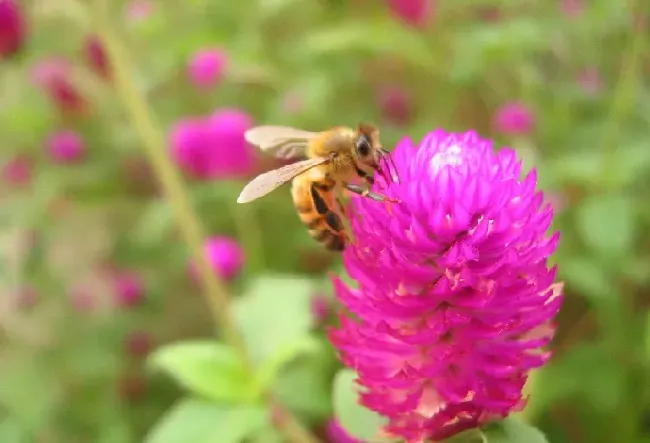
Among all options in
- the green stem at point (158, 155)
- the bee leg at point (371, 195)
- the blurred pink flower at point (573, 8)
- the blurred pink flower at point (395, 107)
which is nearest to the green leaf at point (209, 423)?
the green stem at point (158, 155)

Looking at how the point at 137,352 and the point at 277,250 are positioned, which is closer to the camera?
the point at 137,352

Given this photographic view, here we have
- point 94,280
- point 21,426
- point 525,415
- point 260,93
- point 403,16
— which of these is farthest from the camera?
point 260,93

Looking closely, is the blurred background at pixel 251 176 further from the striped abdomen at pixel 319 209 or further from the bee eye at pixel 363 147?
the bee eye at pixel 363 147

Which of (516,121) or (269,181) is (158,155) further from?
(516,121)

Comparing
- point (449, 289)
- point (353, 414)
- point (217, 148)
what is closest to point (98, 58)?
point (217, 148)

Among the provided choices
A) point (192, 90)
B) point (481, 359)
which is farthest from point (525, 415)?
point (192, 90)

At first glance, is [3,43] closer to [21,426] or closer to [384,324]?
[21,426]

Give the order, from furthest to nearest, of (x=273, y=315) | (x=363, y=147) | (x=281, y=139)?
(x=273, y=315)
(x=281, y=139)
(x=363, y=147)
